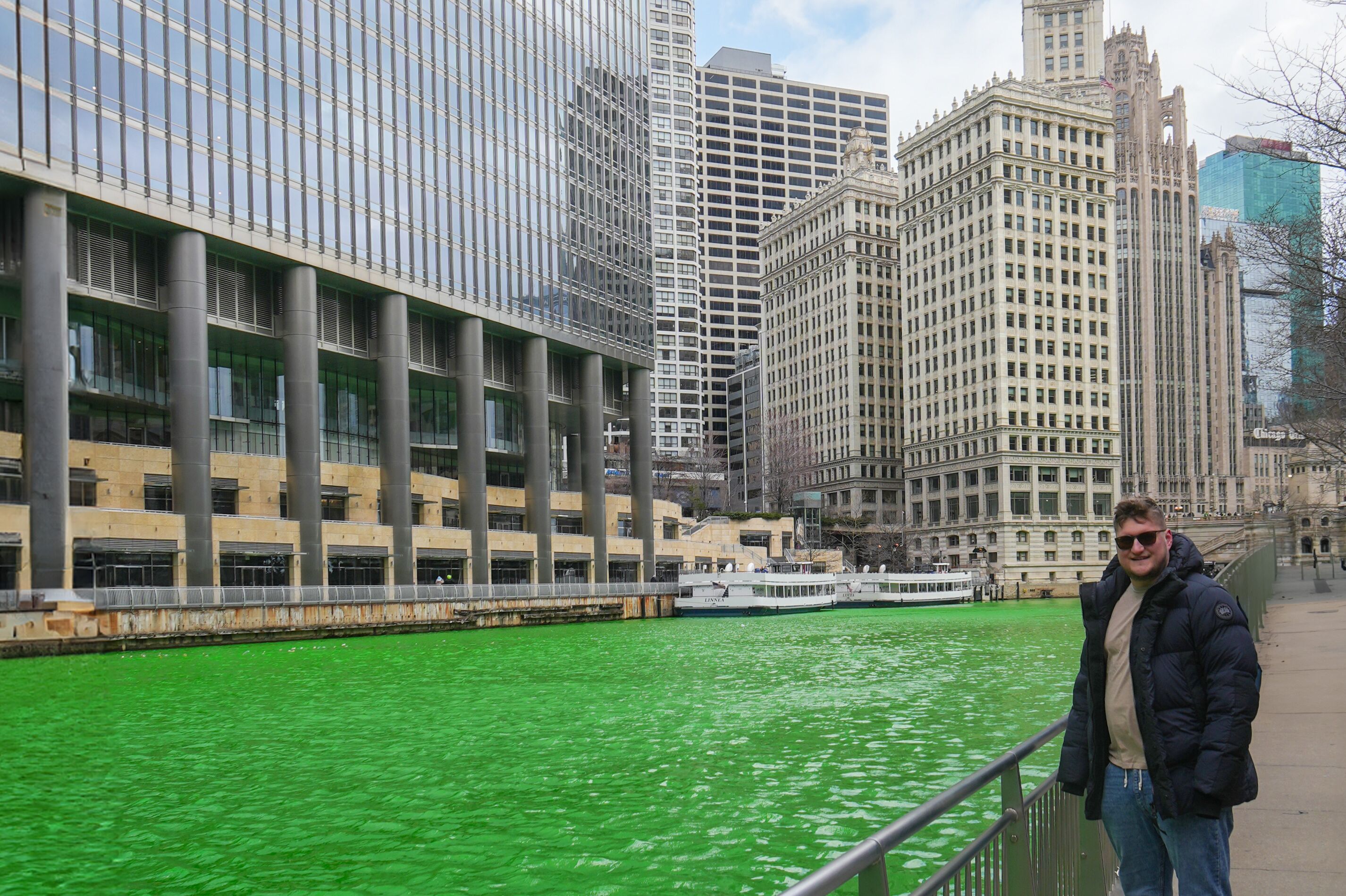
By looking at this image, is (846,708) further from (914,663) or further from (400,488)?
(400,488)

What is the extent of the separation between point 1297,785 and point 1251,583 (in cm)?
1837

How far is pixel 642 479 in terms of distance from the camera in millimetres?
92125

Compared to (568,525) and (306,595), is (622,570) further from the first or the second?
(306,595)

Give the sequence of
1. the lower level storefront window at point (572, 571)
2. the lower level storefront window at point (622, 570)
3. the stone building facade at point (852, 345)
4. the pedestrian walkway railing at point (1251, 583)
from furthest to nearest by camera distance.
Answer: the stone building facade at point (852, 345) → the lower level storefront window at point (622, 570) → the lower level storefront window at point (572, 571) → the pedestrian walkway railing at point (1251, 583)

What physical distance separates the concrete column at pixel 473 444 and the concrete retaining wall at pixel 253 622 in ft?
22.1

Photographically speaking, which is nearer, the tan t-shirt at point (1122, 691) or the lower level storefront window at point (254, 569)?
the tan t-shirt at point (1122, 691)

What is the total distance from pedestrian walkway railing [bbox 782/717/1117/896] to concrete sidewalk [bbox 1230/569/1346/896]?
1346 mm

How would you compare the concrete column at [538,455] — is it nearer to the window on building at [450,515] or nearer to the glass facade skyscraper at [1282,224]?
the window on building at [450,515]

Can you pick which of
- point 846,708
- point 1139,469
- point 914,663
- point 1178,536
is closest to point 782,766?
point 846,708

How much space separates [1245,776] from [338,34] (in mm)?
69490

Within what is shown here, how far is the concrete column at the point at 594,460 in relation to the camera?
3442 inches

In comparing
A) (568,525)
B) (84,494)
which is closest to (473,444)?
(568,525)

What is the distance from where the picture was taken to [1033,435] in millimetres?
144000

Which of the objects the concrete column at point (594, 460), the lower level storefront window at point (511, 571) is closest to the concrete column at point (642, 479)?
the concrete column at point (594, 460)
